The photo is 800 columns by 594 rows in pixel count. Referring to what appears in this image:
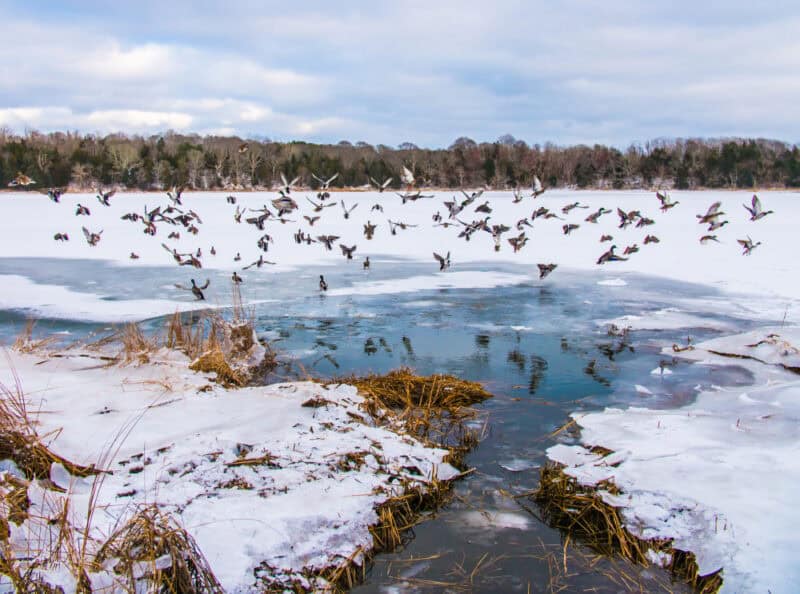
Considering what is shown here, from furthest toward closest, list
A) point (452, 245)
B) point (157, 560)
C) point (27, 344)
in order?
point (452, 245), point (27, 344), point (157, 560)

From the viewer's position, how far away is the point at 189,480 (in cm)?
369

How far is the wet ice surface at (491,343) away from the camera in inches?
138

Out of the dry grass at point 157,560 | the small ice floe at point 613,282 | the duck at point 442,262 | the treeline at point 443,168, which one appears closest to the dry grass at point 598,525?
the dry grass at point 157,560

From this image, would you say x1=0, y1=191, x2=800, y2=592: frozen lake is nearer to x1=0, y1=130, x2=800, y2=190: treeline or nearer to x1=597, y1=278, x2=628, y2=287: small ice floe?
x1=597, y1=278, x2=628, y2=287: small ice floe

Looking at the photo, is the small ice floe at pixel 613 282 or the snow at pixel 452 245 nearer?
the small ice floe at pixel 613 282

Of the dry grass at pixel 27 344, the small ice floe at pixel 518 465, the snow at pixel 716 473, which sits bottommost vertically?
the small ice floe at pixel 518 465

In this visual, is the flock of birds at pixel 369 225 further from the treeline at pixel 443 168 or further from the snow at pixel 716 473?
the treeline at pixel 443 168

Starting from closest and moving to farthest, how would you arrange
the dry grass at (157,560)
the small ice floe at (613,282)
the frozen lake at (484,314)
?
the dry grass at (157,560)
the frozen lake at (484,314)
the small ice floe at (613,282)

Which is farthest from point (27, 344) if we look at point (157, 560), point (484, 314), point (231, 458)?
point (484, 314)

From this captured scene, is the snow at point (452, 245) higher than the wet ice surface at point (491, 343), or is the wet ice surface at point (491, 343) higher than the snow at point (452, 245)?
the snow at point (452, 245)

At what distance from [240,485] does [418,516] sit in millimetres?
963

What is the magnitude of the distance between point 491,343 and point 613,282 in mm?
4850

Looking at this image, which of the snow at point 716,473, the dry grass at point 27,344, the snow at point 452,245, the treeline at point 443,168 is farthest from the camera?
the treeline at point 443,168

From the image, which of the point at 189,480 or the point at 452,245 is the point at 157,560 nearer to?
the point at 189,480
